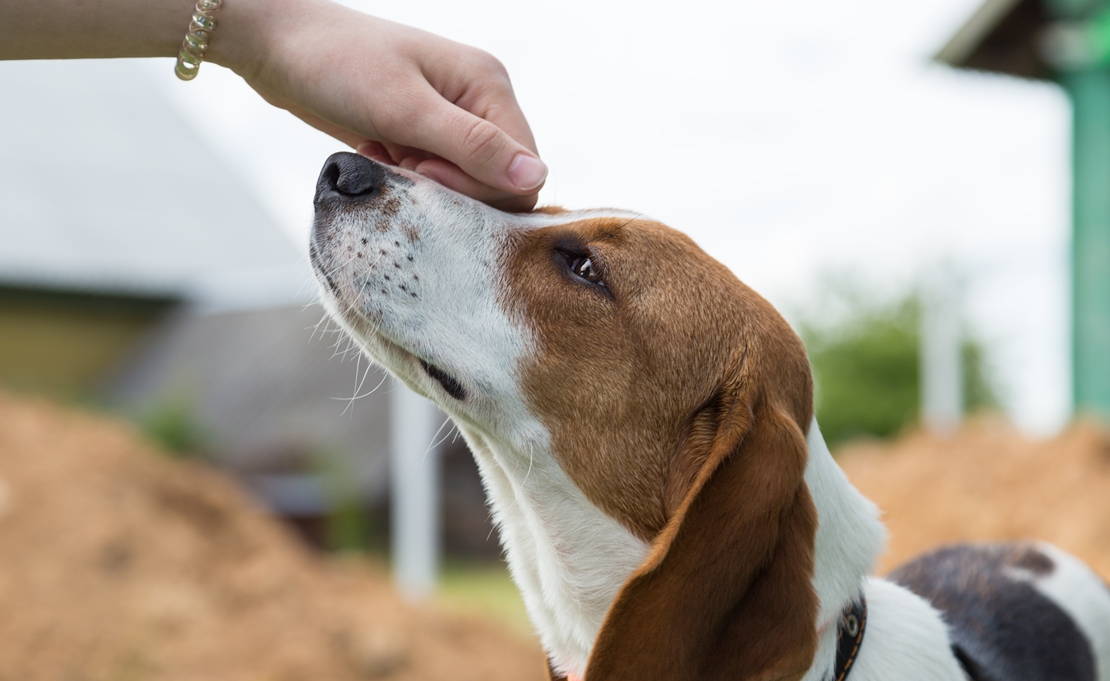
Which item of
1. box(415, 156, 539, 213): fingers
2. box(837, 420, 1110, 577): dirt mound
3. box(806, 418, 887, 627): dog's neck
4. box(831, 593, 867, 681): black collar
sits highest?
box(415, 156, 539, 213): fingers

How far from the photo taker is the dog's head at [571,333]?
2188mm

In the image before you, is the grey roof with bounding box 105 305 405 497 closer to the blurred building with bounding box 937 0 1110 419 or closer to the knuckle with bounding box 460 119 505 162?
the blurred building with bounding box 937 0 1110 419

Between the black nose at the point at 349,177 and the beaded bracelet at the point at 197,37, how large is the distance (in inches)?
17.7

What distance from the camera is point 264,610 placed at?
574cm

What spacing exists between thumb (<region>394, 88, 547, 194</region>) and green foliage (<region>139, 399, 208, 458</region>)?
290 inches

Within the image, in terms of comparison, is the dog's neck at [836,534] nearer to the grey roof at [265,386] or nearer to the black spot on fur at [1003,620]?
the black spot on fur at [1003,620]

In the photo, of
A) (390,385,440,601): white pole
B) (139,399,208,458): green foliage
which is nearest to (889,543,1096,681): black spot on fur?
(390,385,440,601): white pole

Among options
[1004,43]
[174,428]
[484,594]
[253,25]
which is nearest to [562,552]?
[253,25]

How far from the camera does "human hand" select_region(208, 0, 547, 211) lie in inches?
84.7

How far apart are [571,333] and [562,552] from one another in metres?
0.53

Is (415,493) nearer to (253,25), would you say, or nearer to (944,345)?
(253,25)

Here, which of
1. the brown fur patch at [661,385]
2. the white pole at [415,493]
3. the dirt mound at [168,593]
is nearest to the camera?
the brown fur patch at [661,385]

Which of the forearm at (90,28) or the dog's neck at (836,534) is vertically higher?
the forearm at (90,28)

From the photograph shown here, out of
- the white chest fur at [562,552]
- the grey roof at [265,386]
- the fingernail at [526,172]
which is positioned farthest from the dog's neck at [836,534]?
the grey roof at [265,386]
